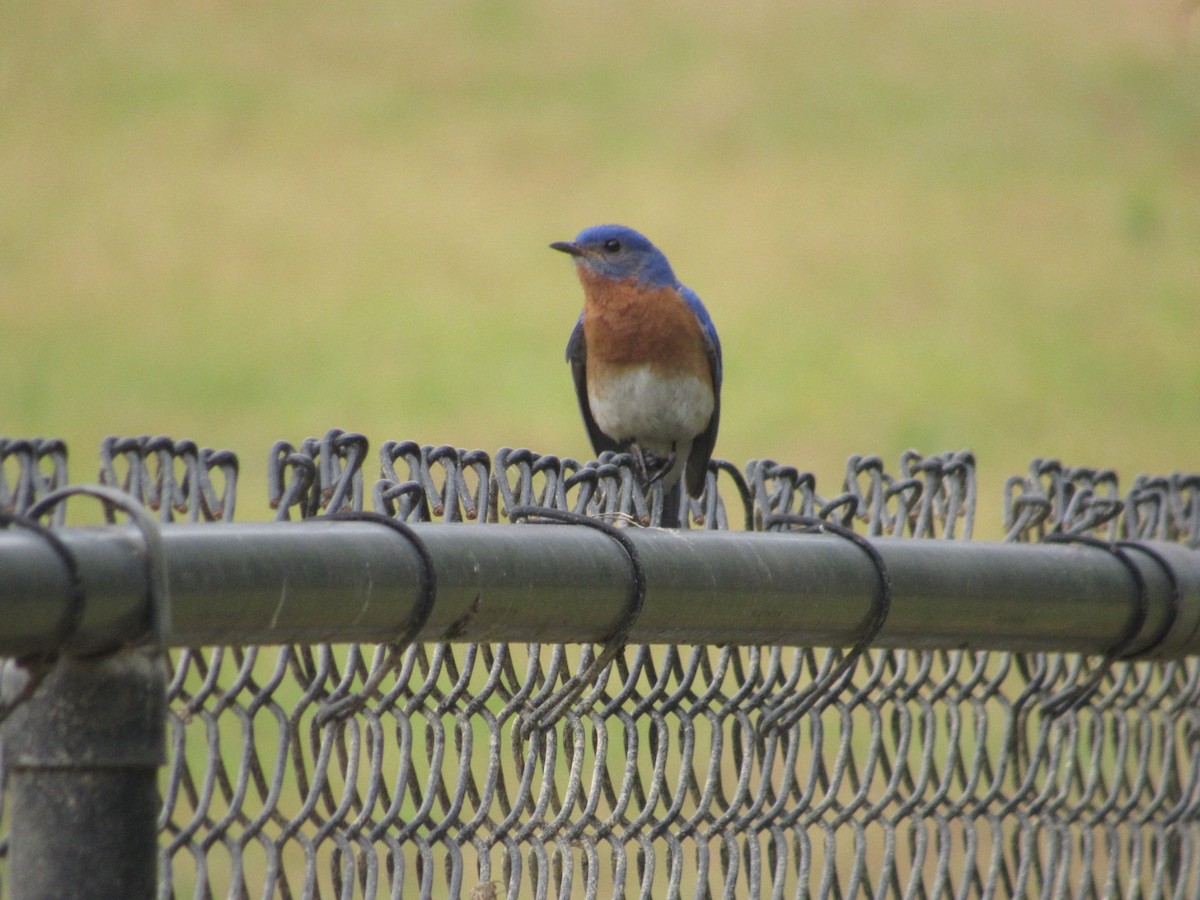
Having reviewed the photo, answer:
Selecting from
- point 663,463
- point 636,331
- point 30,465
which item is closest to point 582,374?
point 636,331

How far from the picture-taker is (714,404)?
5.16 m

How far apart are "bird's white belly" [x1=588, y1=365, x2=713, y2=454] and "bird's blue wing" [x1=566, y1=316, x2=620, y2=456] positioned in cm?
17

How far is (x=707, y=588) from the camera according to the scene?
6.34ft

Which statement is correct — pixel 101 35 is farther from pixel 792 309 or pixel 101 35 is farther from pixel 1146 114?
pixel 1146 114

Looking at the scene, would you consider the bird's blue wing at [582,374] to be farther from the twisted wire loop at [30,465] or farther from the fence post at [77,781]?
the fence post at [77,781]

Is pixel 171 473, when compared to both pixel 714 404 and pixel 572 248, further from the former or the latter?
pixel 714 404

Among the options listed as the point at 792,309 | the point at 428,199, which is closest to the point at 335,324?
the point at 428,199

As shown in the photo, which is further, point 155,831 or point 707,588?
point 707,588

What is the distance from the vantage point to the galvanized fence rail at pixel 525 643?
1.33 meters

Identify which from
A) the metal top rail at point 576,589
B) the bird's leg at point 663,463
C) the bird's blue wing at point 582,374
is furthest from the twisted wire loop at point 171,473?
the bird's blue wing at point 582,374

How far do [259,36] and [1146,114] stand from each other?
774 cm

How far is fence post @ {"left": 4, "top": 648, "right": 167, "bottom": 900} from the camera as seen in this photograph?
1.32 m

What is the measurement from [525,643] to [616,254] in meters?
3.22

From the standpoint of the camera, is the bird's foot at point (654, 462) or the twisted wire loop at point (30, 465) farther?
the bird's foot at point (654, 462)
